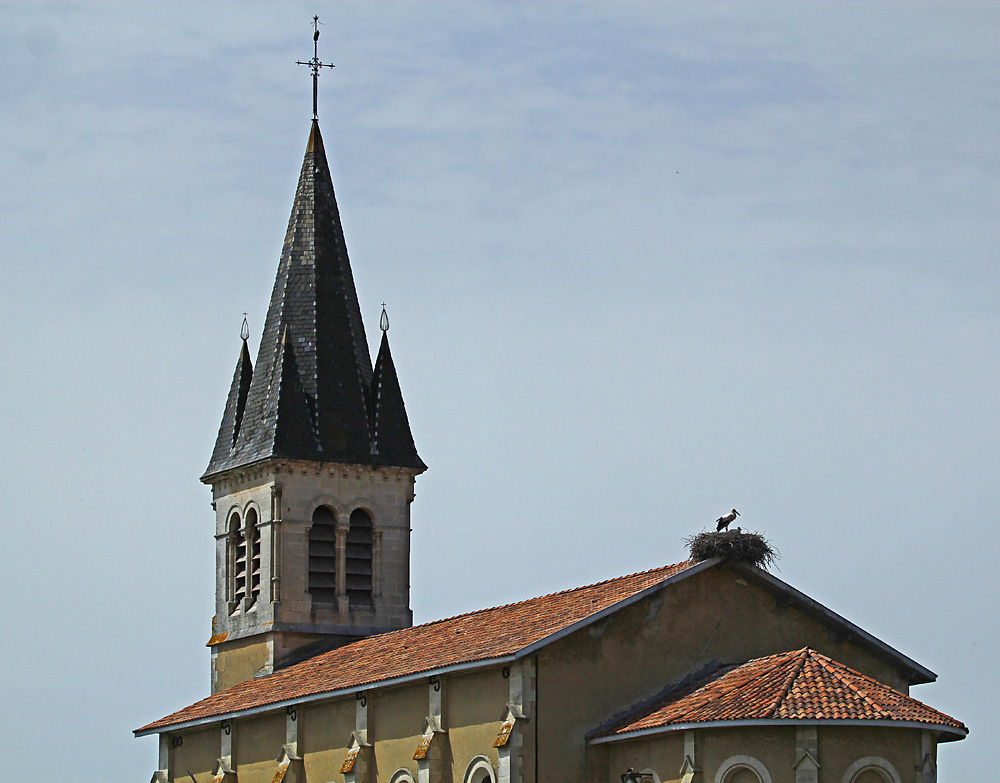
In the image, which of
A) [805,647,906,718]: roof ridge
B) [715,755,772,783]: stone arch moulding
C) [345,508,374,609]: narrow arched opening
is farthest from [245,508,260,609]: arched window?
[715,755,772,783]: stone arch moulding

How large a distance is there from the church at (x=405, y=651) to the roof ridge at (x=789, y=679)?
0.22ft

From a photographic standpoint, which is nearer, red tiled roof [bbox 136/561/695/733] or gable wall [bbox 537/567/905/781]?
→ gable wall [bbox 537/567/905/781]

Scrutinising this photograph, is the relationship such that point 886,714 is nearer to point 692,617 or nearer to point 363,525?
point 692,617

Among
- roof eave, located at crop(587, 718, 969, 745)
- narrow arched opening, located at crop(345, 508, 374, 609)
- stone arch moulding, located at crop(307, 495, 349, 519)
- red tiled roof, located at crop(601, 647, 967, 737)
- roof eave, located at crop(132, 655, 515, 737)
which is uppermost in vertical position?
stone arch moulding, located at crop(307, 495, 349, 519)

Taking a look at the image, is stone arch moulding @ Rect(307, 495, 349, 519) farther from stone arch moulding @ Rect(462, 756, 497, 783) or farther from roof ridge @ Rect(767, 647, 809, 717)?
roof ridge @ Rect(767, 647, 809, 717)

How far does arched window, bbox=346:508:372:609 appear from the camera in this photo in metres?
49.6

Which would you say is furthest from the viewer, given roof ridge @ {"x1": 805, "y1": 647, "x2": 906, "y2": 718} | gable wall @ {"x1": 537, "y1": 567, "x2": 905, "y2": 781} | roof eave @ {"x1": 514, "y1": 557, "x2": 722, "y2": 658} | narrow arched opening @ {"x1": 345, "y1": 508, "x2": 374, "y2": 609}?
narrow arched opening @ {"x1": 345, "y1": 508, "x2": 374, "y2": 609}

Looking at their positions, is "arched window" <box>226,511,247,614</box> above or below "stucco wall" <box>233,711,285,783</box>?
above

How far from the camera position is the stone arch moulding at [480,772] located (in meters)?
35.6

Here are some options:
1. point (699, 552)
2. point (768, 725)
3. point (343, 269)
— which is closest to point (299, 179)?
point (343, 269)

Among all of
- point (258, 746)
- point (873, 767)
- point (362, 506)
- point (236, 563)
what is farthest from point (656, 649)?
point (236, 563)

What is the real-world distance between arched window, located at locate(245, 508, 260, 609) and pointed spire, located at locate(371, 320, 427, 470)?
3315 millimetres

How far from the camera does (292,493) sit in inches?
1937

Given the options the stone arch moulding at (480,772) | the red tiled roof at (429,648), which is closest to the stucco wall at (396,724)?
the red tiled roof at (429,648)
